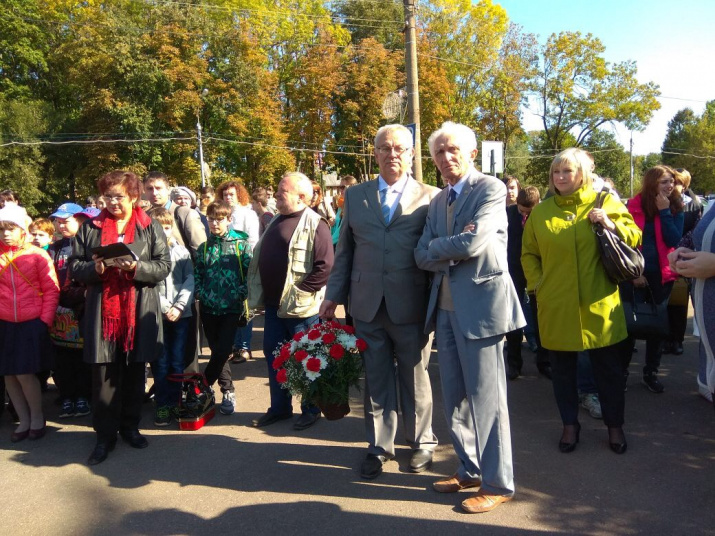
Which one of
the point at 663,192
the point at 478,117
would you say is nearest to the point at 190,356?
the point at 663,192

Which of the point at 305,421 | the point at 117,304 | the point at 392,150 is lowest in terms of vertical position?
the point at 305,421

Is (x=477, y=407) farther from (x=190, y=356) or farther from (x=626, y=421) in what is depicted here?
(x=190, y=356)

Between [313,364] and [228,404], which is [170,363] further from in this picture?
[313,364]

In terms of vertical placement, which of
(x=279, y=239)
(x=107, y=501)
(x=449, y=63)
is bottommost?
(x=107, y=501)

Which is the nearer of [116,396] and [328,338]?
[328,338]

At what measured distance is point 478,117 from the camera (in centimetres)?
3700

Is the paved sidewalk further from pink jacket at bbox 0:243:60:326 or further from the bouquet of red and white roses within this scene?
pink jacket at bbox 0:243:60:326

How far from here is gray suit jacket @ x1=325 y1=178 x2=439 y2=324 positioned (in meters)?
3.68

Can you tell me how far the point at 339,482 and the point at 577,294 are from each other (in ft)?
6.81

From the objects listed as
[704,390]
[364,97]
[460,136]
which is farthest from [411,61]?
[364,97]

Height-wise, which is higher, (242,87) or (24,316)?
(242,87)

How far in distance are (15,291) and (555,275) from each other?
431 centimetres

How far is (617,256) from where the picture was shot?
3.65m

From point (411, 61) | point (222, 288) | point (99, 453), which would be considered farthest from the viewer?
point (411, 61)
